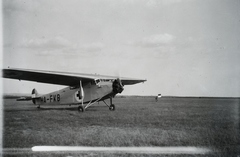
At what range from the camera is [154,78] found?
269 inches

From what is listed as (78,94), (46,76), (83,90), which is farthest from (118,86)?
(46,76)

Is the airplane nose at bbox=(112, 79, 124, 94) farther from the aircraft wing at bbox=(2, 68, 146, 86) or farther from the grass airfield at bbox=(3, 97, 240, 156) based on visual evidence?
the grass airfield at bbox=(3, 97, 240, 156)

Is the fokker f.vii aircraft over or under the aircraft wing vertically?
under

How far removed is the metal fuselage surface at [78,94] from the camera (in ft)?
34.8

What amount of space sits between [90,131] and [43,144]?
49.5 inches

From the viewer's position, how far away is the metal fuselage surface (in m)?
10.6

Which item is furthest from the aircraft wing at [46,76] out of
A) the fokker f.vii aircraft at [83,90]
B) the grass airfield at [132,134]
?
Result: the grass airfield at [132,134]

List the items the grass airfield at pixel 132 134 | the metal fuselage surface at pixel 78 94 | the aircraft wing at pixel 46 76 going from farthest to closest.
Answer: the metal fuselage surface at pixel 78 94 → the aircraft wing at pixel 46 76 → the grass airfield at pixel 132 134

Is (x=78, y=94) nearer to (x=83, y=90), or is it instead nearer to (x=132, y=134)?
(x=83, y=90)

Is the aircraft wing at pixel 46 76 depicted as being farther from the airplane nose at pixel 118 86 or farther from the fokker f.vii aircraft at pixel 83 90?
the airplane nose at pixel 118 86


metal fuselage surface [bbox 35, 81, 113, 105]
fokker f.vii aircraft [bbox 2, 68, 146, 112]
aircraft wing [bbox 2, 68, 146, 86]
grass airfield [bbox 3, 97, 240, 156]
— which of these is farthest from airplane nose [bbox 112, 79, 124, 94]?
grass airfield [bbox 3, 97, 240, 156]

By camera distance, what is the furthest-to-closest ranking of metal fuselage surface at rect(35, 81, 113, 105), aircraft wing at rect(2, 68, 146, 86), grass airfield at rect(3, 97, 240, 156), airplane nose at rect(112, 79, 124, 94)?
metal fuselage surface at rect(35, 81, 113, 105)
airplane nose at rect(112, 79, 124, 94)
aircraft wing at rect(2, 68, 146, 86)
grass airfield at rect(3, 97, 240, 156)

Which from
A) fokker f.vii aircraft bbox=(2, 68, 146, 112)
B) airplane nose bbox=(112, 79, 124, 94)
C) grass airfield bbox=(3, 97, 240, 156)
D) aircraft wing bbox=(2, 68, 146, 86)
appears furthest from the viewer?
fokker f.vii aircraft bbox=(2, 68, 146, 112)

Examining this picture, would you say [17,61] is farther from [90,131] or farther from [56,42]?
[90,131]
